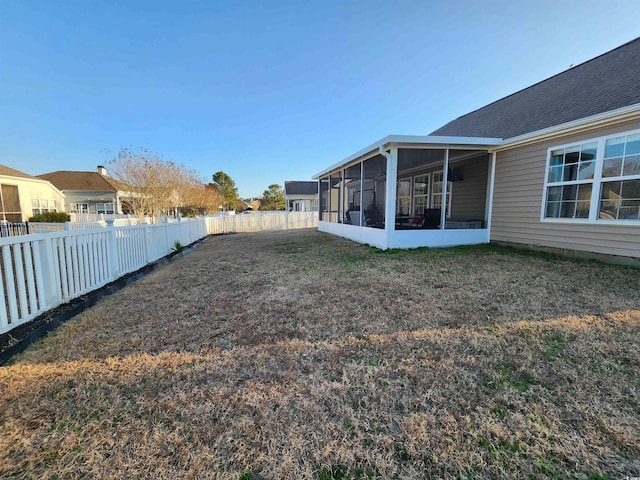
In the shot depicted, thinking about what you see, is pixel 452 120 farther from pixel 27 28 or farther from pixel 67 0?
pixel 27 28

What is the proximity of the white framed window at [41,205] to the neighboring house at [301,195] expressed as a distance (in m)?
17.6

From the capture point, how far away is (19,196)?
1664cm

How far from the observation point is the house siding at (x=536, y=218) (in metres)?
5.14

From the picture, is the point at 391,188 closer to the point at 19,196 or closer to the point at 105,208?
the point at 19,196

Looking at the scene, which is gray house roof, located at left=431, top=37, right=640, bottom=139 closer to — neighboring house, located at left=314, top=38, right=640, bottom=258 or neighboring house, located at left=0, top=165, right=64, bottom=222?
neighboring house, located at left=314, top=38, right=640, bottom=258

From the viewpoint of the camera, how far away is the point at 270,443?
4.89 ft

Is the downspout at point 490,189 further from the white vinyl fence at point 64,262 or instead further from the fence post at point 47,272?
the fence post at point 47,272

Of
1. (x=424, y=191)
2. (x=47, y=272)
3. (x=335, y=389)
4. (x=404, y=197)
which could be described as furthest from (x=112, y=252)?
(x=404, y=197)

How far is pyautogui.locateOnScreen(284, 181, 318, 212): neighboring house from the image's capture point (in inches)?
997

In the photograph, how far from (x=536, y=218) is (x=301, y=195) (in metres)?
20.6

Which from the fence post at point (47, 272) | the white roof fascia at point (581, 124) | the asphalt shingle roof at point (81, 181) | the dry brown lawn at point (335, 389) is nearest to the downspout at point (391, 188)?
the white roof fascia at point (581, 124)

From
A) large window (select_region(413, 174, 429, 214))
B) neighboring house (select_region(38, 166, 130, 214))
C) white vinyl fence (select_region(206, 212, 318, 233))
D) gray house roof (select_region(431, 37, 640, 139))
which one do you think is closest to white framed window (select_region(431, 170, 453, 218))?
large window (select_region(413, 174, 429, 214))

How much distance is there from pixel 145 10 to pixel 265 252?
908 centimetres

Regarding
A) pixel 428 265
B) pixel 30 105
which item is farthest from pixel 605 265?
pixel 30 105
